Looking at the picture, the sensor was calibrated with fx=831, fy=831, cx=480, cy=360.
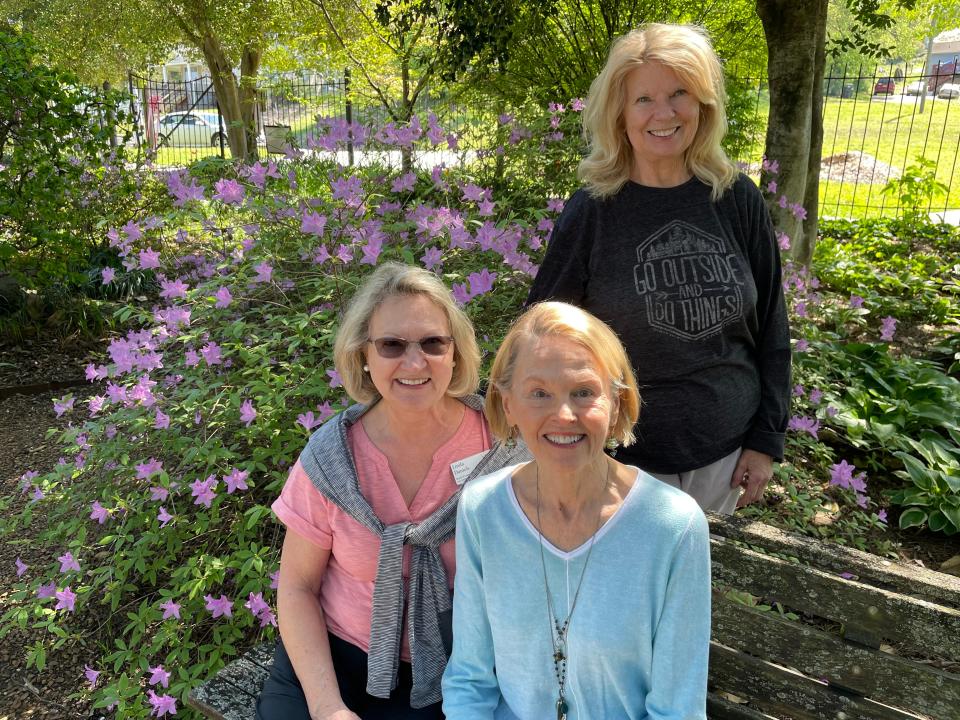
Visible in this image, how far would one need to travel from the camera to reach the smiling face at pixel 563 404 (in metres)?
1.59

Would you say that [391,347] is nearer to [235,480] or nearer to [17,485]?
[235,480]

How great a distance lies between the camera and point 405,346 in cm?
199

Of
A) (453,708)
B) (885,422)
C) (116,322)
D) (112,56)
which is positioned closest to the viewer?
(453,708)

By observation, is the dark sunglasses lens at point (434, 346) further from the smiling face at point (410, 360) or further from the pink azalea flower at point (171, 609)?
the pink azalea flower at point (171, 609)

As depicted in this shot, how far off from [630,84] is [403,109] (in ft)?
8.70

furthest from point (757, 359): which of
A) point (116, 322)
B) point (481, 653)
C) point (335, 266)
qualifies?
point (116, 322)

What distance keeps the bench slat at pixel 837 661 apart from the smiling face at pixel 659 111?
1.11 metres

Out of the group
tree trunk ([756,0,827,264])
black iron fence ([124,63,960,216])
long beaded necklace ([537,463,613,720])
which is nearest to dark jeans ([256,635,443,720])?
long beaded necklace ([537,463,613,720])

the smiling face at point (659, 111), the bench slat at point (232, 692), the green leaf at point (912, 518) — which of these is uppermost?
the smiling face at point (659, 111)

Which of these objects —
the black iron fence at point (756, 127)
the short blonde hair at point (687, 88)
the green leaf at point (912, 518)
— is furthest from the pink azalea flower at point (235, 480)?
the green leaf at point (912, 518)

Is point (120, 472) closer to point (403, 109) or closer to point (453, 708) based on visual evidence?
point (453, 708)

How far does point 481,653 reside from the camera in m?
1.73

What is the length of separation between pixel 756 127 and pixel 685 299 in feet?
22.5

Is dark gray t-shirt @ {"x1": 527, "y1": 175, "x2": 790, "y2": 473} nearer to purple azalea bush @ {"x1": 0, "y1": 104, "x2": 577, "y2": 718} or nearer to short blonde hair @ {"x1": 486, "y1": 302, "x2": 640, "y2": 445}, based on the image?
short blonde hair @ {"x1": 486, "y1": 302, "x2": 640, "y2": 445}
